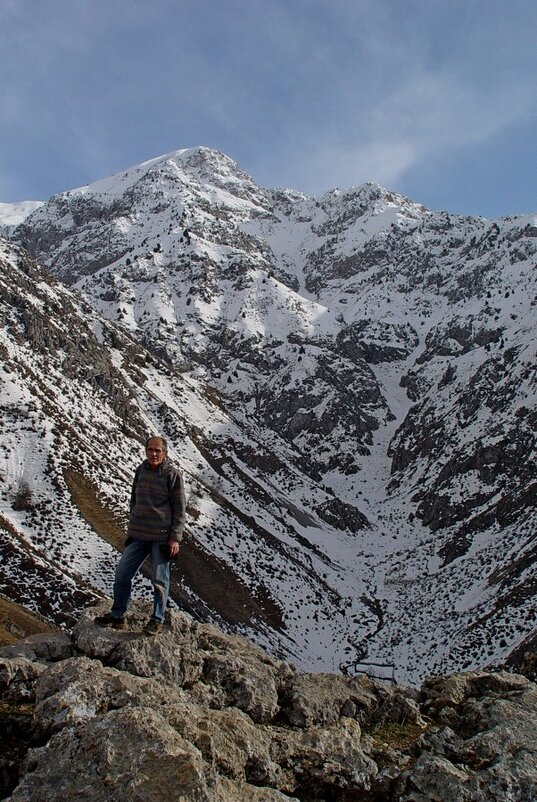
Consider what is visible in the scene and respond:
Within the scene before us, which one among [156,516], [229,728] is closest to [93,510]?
[156,516]

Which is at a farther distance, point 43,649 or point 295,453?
point 295,453

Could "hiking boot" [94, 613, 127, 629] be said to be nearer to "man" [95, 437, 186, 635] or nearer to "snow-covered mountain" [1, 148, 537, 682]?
"man" [95, 437, 186, 635]

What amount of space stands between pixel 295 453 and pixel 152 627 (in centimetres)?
10607

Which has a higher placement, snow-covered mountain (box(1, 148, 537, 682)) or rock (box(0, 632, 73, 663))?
snow-covered mountain (box(1, 148, 537, 682))

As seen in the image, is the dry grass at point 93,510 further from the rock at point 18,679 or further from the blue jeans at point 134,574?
the rock at point 18,679

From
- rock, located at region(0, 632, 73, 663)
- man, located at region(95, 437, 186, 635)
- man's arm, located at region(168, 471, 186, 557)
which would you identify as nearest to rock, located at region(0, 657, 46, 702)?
rock, located at region(0, 632, 73, 663)

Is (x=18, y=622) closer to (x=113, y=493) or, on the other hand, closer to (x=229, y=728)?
(x=113, y=493)

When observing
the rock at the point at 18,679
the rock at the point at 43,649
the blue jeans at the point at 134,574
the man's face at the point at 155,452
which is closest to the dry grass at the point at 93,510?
the rock at the point at 43,649

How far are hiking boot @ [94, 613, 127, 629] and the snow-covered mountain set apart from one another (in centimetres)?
2937

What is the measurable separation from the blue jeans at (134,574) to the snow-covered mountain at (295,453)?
96.6ft

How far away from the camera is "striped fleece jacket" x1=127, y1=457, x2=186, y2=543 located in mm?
9211

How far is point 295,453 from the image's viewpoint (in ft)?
374

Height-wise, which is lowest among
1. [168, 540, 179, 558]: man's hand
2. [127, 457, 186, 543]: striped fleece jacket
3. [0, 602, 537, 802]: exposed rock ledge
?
[0, 602, 537, 802]: exposed rock ledge

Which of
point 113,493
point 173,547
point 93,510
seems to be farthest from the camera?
point 113,493
